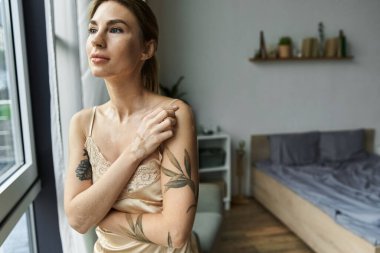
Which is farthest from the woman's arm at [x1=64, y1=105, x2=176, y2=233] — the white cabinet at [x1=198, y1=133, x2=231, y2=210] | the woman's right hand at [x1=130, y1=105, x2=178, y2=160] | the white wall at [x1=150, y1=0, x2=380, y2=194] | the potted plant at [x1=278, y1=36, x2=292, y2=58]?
the potted plant at [x1=278, y1=36, x2=292, y2=58]

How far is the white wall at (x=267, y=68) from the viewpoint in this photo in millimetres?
3297

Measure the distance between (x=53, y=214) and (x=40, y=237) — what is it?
14cm

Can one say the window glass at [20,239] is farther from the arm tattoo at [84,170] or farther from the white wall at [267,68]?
the white wall at [267,68]

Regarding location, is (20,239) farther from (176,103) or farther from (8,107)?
(176,103)

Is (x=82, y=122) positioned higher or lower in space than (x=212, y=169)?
higher

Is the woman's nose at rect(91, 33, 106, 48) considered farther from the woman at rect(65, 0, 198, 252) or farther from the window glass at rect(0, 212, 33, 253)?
the window glass at rect(0, 212, 33, 253)

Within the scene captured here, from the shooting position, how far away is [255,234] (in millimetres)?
2771

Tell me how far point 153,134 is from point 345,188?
242 centimetres

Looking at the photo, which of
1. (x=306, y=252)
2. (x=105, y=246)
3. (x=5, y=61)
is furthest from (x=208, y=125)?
(x=105, y=246)

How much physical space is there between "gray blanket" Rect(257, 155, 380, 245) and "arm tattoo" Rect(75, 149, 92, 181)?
71.6 inches

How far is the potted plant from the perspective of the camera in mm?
3406

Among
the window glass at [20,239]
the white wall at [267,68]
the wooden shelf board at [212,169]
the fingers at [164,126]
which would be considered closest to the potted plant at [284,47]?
the white wall at [267,68]

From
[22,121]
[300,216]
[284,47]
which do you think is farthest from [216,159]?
[22,121]

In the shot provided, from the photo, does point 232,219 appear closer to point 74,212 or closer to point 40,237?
point 40,237
